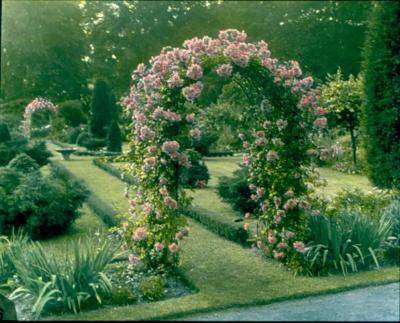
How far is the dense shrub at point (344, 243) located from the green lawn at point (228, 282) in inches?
9.0

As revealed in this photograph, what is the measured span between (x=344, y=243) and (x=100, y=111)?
22.4 metres

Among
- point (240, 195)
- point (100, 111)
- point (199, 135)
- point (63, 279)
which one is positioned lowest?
point (63, 279)

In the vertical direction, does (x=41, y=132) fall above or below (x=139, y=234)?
above

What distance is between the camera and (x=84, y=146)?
2648 cm

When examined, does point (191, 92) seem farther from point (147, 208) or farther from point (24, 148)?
point (24, 148)

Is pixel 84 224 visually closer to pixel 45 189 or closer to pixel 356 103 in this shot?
pixel 45 189

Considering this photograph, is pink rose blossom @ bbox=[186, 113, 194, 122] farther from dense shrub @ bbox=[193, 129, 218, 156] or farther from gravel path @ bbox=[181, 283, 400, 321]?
dense shrub @ bbox=[193, 129, 218, 156]

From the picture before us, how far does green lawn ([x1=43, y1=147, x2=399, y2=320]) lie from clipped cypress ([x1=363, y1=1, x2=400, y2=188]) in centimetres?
460

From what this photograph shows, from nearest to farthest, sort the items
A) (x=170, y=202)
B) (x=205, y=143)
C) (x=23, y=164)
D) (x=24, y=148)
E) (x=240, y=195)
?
(x=170, y=202) → (x=240, y=195) → (x=23, y=164) → (x=24, y=148) → (x=205, y=143)

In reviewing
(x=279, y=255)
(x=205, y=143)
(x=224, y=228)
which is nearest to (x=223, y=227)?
(x=224, y=228)

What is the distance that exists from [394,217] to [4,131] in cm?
1158

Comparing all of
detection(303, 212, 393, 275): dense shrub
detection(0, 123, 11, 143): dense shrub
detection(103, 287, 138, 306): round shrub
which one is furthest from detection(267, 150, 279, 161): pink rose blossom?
detection(0, 123, 11, 143): dense shrub

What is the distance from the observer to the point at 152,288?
6.17 m

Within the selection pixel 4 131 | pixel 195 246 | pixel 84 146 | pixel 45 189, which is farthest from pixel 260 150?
pixel 84 146
